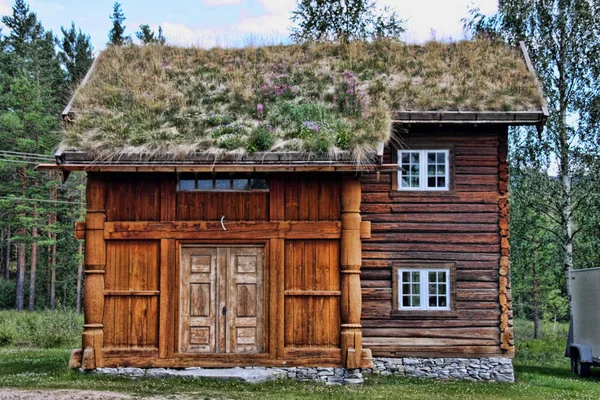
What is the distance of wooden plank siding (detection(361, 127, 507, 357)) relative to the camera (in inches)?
715

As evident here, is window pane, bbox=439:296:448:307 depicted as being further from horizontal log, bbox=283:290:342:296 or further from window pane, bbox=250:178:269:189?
window pane, bbox=250:178:269:189

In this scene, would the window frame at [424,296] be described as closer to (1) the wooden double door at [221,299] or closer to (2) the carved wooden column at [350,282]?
(2) the carved wooden column at [350,282]

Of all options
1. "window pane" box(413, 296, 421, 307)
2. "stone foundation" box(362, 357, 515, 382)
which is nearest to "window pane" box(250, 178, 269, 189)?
"window pane" box(413, 296, 421, 307)

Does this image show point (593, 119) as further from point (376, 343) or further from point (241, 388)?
→ point (241, 388)

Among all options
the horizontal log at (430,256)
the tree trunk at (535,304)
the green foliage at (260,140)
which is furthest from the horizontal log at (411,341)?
the tree trunk at (535,304)

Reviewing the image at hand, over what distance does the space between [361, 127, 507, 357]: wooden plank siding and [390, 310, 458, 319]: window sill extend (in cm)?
3

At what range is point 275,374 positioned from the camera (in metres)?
16.0

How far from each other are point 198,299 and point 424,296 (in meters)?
5.18

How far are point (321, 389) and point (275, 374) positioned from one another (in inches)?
47.8

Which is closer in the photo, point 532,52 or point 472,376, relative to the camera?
point 472,376

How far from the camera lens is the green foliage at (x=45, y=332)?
26703 mm

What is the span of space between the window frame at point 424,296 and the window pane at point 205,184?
4.66 m

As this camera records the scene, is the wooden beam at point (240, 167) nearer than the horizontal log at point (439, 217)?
Yes

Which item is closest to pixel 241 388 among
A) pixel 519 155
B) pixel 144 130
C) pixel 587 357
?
pixel 144 130
